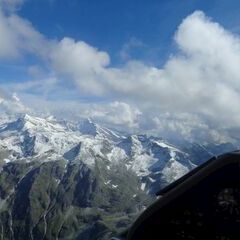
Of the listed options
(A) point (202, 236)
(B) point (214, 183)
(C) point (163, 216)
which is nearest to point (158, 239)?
(C) point (163, 216)

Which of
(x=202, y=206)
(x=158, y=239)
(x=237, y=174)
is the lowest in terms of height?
(x=158, y=239)

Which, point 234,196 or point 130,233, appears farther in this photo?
point 130,233

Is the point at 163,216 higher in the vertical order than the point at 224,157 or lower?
lower

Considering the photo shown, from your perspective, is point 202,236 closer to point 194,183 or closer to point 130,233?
point 194,183

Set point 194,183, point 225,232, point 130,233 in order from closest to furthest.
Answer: point 225,232, point 194,183, point 130,233

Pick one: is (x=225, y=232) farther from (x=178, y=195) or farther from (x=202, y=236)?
(x=178, y=195)

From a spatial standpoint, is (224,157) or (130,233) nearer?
(224,157)

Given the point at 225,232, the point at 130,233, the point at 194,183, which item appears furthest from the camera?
the point at 130,233

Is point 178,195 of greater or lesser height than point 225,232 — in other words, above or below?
above

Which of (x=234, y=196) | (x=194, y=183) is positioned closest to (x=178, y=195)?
(x=194, y=183)
